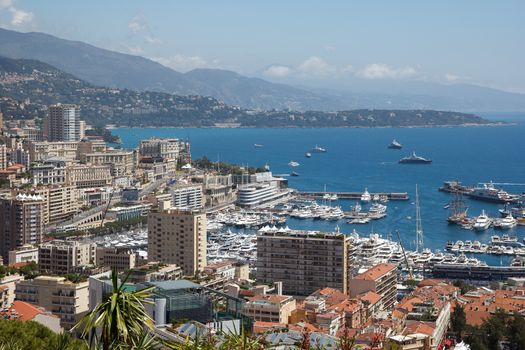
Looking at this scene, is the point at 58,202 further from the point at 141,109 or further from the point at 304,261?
the point at 141,109

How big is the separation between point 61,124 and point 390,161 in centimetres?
2055

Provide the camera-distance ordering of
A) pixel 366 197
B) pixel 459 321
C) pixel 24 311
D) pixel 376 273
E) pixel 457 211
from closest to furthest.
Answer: pixel 24 311
pixel 459 321
pixel 376 273
pixel 457 211
pixel 366 197

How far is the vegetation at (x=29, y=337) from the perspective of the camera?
6.92 m

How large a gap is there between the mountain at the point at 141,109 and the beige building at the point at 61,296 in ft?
144

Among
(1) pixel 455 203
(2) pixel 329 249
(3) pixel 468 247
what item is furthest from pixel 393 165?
(2) pixel 329 249

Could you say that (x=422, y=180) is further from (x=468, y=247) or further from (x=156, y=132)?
(x=156, y=132)

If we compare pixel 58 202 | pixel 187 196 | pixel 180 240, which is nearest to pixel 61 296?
pixel 180 240

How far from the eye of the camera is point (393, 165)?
170ft

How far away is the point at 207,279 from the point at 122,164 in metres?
22.1

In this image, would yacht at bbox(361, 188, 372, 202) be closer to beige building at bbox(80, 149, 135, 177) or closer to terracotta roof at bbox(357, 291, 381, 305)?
beige building at bbox(80, 149, 135, 177)

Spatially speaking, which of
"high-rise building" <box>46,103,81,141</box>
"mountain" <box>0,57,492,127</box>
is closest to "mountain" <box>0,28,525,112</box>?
"mountain" <box>0,57,492,127</box>

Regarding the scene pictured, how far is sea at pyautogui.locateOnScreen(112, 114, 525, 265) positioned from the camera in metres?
29.4

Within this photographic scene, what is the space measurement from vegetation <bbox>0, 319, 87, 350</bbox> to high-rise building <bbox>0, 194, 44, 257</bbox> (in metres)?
13.8

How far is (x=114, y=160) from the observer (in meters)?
36.7
